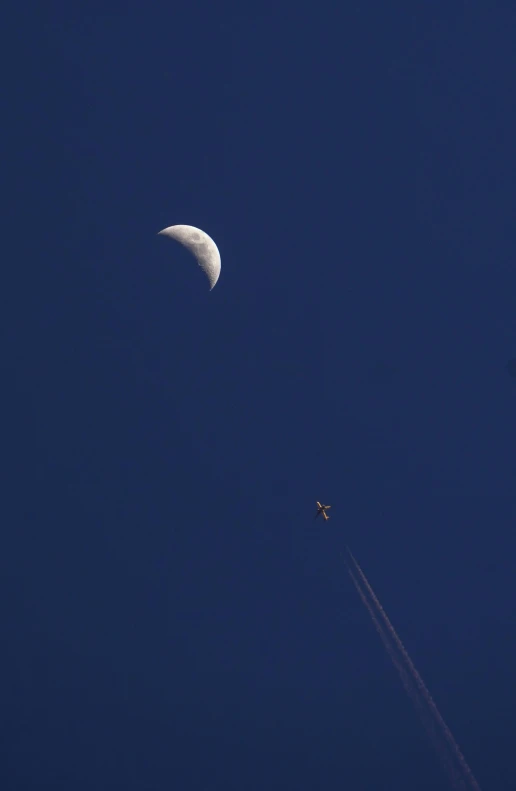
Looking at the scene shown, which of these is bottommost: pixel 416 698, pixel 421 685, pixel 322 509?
pixel 416 698

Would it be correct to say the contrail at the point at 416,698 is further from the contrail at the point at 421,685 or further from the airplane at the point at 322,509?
the airplane at the point at 322,509

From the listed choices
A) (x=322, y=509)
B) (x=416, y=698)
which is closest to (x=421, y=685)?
(x=416, y=698)

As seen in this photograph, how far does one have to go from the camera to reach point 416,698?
3850cm

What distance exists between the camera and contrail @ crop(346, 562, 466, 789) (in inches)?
1510

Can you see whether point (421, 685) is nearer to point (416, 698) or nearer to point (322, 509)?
point (416, 698)

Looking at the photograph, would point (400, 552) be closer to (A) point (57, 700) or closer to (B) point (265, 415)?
(B) point (265, 415)

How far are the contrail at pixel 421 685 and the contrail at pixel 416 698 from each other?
0.88 ft

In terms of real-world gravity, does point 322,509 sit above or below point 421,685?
above

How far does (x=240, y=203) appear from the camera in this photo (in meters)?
39.7

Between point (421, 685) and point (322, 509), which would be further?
point (421, 685)

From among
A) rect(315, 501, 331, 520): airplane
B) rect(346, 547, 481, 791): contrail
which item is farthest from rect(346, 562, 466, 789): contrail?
rect(315, 501, 331, 520): airplane

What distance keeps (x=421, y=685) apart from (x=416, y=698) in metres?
0.74

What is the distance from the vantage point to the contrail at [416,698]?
1510 inches

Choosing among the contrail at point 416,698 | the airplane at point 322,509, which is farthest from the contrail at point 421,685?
the airplane at point 322,509
